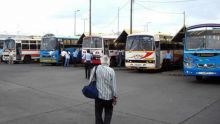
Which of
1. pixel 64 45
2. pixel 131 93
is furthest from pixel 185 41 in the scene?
pixel 64 45

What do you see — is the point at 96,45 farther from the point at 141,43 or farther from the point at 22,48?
A: the point at 22,48

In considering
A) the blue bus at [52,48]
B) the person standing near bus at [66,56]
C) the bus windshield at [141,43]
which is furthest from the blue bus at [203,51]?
the blue bus at [52,48]

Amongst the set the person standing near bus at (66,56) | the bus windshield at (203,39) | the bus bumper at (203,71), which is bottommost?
the bus bumper at (203,71)

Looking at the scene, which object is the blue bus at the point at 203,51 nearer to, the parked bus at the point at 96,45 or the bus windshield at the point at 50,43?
the parked bus at the point at 96,45

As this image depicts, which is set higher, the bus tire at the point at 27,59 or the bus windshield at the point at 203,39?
the bus windshield at the point at 203,39

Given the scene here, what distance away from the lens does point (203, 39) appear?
16.5 metres

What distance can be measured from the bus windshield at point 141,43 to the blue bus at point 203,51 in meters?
5.87

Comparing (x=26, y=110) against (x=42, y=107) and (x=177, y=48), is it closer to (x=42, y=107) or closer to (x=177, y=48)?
(x=42, y=107)

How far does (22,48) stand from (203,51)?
82.1 feet

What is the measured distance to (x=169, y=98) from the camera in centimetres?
1177

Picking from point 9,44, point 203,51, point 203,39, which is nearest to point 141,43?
point 203,39

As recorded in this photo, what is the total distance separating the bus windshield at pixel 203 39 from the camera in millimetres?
16188

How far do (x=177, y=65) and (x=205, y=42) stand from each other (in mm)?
12716

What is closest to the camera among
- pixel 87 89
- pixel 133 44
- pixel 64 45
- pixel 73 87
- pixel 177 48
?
pixel 87 89
